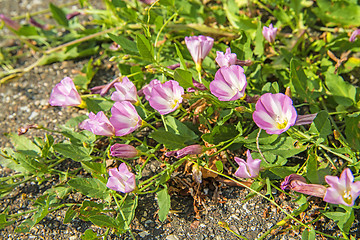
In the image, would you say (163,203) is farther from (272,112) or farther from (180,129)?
(272,112)

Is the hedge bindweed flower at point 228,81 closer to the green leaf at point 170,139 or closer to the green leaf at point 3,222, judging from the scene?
the green leaf at point 170,139

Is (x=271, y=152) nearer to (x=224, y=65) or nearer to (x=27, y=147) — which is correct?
(x=224, y=65)

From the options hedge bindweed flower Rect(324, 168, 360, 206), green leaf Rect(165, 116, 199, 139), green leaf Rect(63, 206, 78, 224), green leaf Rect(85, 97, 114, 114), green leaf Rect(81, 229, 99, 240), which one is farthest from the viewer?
green leaf Rect(85, 97, 114, 114)

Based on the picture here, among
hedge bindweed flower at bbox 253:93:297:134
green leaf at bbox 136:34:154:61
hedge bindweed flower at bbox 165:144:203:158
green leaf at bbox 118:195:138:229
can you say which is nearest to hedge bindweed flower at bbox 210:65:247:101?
hedge bindweed flower at bbox 253:93:297:134

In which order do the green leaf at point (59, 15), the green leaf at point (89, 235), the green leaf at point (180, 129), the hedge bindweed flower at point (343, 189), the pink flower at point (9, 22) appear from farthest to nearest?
the green leaf at point (59, 15) < the pink flower at point (9, 22) < the green leaf at point (180, 129) < the green leaf at point (89, 235) < the hedge bindweed flower at point (343, 189)

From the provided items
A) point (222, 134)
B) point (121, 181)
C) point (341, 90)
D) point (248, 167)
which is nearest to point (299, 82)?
point (341, 90)

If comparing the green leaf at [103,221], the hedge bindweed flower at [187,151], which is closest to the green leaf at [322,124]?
the hedge bindweed flower at [187,151]

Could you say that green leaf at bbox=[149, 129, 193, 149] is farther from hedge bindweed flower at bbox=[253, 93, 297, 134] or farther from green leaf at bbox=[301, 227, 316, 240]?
green leaf at bbox=[301, 227, 316, 240]

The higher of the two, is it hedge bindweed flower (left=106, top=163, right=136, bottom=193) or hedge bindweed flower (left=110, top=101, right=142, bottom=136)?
hedge bindweed flower (left=110, top=101, right=142, bottom=136)
